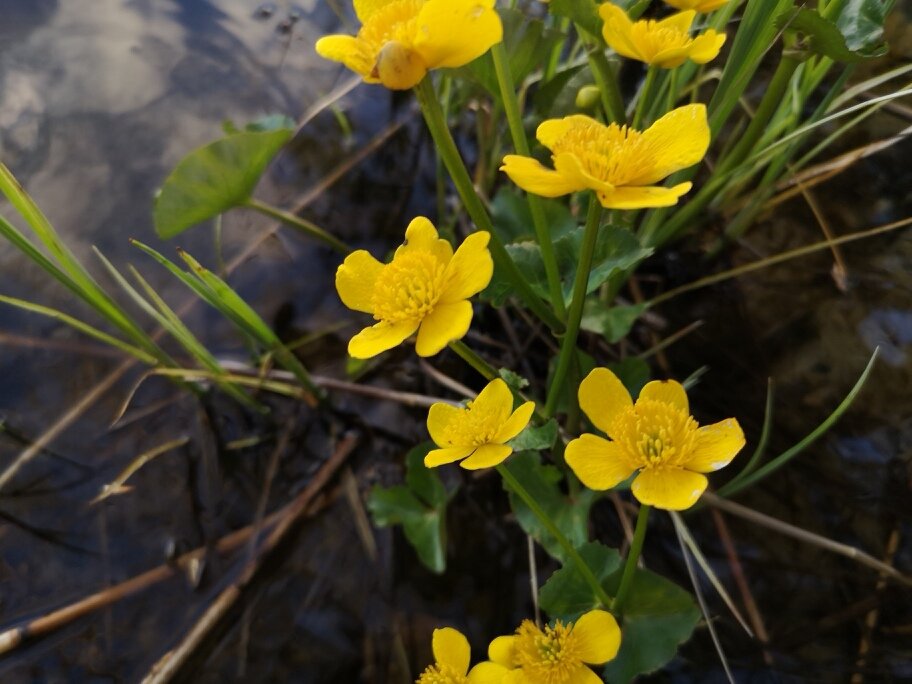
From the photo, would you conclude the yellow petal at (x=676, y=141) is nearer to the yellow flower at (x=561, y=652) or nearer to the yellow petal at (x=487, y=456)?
the yellow petal at (x=487, y=456)

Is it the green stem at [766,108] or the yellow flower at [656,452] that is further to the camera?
the green stem at [766,108]

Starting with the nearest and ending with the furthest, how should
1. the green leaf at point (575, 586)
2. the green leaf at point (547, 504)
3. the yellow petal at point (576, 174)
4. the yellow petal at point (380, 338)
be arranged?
1. the yellow petal at point (576, 174)
2. the yellow petal at point (380, 338)
3. the green leaf at point (575, 586)
4. the green leaf at point (547, 504)

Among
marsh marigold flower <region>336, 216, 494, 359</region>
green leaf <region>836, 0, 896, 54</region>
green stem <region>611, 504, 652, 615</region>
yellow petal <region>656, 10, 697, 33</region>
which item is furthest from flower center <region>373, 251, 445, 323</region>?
green leaf <region>836, 0, 896, 54</region>

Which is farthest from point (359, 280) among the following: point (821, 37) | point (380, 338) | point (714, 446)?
point (821, 37)

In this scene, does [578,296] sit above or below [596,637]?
above

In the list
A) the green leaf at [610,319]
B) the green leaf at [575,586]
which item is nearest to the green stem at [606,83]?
the green leaf at [610,319]

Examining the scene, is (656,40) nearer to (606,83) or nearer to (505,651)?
(606,83)
